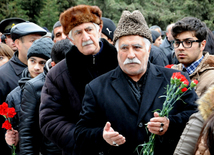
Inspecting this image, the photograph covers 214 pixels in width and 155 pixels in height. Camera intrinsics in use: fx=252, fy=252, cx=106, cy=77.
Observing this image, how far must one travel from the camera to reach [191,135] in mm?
1680

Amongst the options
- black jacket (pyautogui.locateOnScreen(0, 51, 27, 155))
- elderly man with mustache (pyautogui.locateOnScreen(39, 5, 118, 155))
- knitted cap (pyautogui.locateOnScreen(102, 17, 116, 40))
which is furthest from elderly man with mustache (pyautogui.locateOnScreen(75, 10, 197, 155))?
knitted cap (pyautogui.locateOnScreen(102, 17, 116, 40))

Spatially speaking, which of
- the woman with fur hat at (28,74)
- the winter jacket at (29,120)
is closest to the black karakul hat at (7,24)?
the woman with fur hat at (28,74)

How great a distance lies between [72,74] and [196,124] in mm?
1291

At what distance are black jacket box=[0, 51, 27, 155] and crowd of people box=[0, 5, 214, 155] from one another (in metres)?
0.03

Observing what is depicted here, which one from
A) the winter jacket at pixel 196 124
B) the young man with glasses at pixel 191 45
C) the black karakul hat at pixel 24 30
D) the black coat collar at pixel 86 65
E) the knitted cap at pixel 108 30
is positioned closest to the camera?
the winter jacket at pixel 196 124

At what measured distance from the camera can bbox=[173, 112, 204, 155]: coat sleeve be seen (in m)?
1.66

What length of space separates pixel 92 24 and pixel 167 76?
3.24 ft

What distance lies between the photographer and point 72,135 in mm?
2309

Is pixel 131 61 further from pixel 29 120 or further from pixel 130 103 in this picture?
pixel 29 120

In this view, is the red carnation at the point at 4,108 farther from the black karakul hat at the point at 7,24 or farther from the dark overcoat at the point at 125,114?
the black karakul hat at the point at 7,24

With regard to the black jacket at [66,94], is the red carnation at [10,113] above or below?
below

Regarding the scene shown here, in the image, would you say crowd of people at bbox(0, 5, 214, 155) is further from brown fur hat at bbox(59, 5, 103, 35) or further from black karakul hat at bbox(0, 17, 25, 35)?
black karakul hat at bbox(0, 17, 25, 35)

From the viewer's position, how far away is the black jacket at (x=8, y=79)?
3550 millimetres

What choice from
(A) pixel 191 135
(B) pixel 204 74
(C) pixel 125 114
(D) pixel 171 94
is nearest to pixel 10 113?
(C) pixel 125 114
